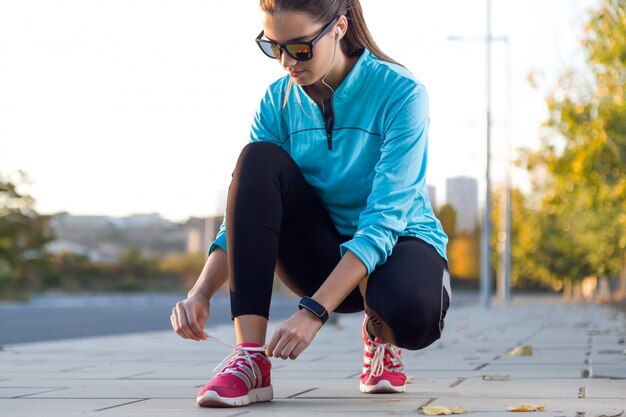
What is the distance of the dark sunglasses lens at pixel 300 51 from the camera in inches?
144

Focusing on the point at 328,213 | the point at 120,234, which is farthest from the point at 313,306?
the point at 120,234

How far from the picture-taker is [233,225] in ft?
12.4

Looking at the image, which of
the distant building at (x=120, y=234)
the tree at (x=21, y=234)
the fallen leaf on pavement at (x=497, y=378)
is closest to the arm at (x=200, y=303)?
the fallen leaf on pavement at (x=497, y=378)

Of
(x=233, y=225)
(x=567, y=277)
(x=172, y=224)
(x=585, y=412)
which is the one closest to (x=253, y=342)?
(x=233, y=225)

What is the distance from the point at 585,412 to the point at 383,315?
0.74m

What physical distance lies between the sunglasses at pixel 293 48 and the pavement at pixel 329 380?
1179 mm

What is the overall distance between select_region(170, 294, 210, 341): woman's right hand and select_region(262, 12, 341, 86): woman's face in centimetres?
86

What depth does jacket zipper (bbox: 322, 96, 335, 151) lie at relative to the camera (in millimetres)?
4094

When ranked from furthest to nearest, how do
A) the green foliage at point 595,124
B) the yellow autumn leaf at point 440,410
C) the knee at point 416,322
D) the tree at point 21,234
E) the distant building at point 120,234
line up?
the distant building at point 120,234 < the tree at point 21,234 < the green foliage at point 595,124 < the knee at point 416,322 < the yellow autumn leaf at point 440,410

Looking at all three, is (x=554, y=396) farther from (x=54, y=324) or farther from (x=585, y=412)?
(x=54, y=324)

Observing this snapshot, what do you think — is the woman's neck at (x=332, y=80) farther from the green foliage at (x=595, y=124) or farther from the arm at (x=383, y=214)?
the green foliage at (x=595, y=124)

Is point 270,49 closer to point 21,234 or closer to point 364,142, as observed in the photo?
point 364,142

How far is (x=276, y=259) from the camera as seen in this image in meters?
3.82

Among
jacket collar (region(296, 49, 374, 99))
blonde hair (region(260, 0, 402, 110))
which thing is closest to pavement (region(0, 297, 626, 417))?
jacket collar (region(296, 49, 374, 99))
